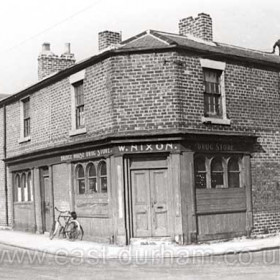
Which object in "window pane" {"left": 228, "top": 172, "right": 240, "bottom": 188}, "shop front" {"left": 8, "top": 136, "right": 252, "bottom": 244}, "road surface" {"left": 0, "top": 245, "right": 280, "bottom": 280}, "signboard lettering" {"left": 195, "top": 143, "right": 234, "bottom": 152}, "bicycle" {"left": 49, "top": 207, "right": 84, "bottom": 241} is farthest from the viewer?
"bicycle" {"left": 49, "top": 207, "right": 84, "bottom": 241}

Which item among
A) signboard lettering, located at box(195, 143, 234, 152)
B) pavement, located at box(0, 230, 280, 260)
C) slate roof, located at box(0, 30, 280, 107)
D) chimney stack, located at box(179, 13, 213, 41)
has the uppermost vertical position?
chimney stack, located at box(179, 13, 213, 41)

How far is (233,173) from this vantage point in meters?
15.6

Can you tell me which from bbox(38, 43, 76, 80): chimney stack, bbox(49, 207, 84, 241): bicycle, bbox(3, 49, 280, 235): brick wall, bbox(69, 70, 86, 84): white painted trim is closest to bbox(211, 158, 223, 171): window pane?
bbox(3, 49, 280, 235): brick wall

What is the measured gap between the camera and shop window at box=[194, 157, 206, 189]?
14672 millimetres

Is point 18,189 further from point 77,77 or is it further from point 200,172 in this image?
point 200,172

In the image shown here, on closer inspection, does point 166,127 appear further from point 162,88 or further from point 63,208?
point 63,208

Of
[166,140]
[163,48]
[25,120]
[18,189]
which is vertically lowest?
[18,189]

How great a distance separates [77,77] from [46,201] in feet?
17.2

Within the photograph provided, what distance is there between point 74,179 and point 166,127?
161 inches

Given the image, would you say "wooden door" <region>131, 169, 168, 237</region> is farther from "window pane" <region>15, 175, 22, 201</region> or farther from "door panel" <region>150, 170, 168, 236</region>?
"window pane" <region>15, 175, 22, 201</region>

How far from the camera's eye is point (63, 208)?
679 inches

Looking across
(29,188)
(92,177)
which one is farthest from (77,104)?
(29,188)

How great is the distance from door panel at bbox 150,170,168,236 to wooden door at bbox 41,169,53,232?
17.7 ft

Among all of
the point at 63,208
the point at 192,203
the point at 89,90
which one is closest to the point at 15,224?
the point at 63,208
